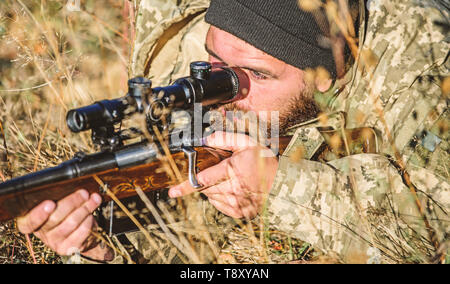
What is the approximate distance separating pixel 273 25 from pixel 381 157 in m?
1.15

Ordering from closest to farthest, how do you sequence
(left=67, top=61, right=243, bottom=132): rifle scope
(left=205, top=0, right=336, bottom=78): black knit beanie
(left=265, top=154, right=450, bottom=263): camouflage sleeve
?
(left=67, top=61, right=243, bottom=132): rifle scope
(left=265, top=154, right=450, bottom=263): camouflage sleeve
(left=205, top=0, right=336, bottom=78): black knit beanie

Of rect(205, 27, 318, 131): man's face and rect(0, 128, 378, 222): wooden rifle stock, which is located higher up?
rect(205, 27, 318, 131): man's face

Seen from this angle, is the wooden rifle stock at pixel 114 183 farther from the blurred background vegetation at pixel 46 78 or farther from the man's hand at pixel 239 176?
the blurred background vegetation at pixel 46 78

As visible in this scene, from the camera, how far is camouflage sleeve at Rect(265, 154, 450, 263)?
2408 mm

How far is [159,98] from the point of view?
2.09 metres

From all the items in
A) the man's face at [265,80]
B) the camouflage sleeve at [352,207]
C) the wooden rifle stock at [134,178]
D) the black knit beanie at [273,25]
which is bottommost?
the camouflage sleeve at [352,207]

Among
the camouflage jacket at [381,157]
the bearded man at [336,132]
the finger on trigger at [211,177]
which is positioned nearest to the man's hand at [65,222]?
the bearded man at [336,132]

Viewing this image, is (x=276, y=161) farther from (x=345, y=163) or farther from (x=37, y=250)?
(x=37, y=250)

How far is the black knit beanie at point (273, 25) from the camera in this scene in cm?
264

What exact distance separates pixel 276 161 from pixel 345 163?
18.3 inches

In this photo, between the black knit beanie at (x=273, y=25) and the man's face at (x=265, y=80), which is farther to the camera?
the man's face at (x=265, y=80)

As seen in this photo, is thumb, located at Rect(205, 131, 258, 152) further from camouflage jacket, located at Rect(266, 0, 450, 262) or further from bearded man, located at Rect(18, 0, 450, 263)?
camouflage jacket, located at Rect(266, 0, 450, 262)

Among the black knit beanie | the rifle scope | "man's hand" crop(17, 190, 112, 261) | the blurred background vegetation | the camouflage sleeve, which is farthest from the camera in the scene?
the blurred background vegetation

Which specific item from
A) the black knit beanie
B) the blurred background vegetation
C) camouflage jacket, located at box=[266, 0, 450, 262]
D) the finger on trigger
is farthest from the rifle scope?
the blurred background vegetation
